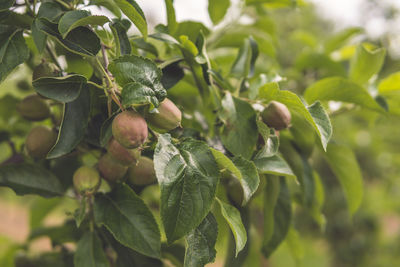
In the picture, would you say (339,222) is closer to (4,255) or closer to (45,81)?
(4,255)

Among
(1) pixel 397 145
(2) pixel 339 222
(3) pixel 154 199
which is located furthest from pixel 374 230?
(3) pixel 154 199

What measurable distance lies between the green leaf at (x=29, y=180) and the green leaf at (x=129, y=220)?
0.36ft

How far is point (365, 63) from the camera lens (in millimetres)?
735

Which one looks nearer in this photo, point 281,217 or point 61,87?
point 61,87

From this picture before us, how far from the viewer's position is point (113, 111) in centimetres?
46

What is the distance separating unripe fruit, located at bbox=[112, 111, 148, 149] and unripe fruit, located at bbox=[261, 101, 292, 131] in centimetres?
19

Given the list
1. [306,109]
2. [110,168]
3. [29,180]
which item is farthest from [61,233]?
[306,109]

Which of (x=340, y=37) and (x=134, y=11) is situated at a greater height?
(x=134, y=11)

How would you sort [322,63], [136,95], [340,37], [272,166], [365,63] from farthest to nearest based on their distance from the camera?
[340,37] < [322,63] < [365,63] < [272,166] < [136,95]

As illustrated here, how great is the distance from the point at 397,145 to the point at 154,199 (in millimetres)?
2961

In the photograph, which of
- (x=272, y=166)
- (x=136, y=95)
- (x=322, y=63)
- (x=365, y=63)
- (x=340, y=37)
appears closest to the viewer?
(x=136, y=95)

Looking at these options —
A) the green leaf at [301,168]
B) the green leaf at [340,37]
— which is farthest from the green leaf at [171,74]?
the green leaf at [340,37]

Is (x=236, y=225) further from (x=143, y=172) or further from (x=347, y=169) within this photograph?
(x=347, y=169)

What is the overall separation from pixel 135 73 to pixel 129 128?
0.06 m
